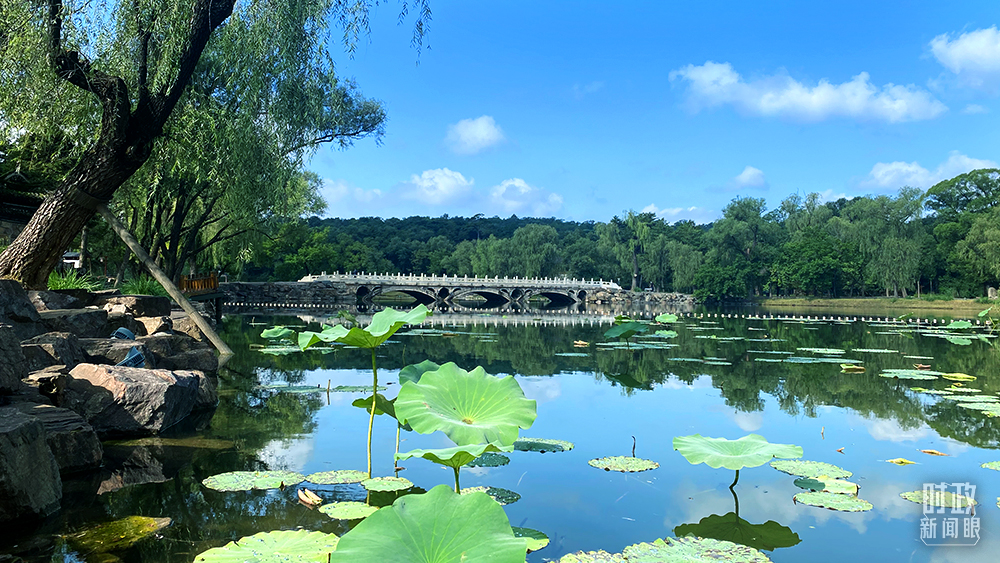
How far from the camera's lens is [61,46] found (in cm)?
687

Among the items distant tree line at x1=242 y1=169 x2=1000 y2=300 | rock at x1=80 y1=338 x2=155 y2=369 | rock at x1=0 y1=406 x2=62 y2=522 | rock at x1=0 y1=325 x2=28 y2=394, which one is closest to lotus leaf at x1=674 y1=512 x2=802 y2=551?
rock at x1=0 y1=406 x2=62 y2=522

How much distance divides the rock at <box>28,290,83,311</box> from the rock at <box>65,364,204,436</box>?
2.32 metres

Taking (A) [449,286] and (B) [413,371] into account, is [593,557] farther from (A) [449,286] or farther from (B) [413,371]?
(A) [449,286]

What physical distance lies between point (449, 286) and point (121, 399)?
40.9 metres

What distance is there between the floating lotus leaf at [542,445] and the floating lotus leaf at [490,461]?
0.22 meters

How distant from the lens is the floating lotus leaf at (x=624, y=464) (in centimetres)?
416

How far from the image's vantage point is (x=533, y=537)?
116 inches

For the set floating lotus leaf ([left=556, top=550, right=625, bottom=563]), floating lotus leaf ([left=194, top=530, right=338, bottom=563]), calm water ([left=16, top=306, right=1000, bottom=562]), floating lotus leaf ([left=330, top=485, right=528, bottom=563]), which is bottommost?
calm water ([left=16, top=306, right=1000, bottom=562])

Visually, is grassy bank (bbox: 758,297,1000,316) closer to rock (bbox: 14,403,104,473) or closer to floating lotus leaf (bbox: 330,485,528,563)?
floating lotus leaf (bbox: 330,485,528,563)

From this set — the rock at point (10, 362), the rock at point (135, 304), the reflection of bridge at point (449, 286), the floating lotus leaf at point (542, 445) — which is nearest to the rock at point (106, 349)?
the rock at point (10, 362)

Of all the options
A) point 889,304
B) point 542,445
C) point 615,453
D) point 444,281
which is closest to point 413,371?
point 542,445

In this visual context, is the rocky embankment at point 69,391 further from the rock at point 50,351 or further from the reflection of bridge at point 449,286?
the reflection of bridge at point 449,286

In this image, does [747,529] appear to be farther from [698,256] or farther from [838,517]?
[698,256]

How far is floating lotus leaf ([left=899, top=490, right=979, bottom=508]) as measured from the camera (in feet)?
11.6
